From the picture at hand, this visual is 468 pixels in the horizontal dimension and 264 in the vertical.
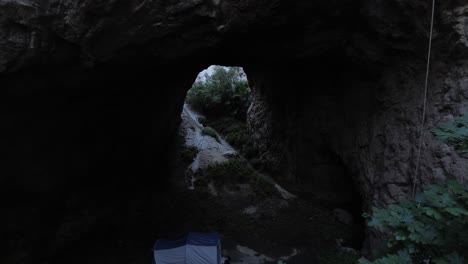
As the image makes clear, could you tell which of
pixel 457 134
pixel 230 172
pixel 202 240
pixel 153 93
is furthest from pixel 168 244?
pixel 457 134

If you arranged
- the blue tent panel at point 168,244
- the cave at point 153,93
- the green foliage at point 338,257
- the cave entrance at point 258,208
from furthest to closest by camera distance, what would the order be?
the cave entrance at point 258,208, the green foliage at point 338,257, the blue tent panel at point 168,244, the cave at point 153,93

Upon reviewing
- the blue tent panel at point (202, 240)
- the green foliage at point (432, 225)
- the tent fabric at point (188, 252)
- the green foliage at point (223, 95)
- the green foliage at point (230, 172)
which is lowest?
the tent fabric at point (188, 252)

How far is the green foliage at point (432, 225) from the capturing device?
3.90 m

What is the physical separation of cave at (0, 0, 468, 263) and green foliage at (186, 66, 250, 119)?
9.36 metres

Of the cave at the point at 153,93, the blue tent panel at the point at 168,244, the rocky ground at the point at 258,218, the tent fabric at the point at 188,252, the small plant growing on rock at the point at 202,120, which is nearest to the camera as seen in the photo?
the cave at the point at 153,93

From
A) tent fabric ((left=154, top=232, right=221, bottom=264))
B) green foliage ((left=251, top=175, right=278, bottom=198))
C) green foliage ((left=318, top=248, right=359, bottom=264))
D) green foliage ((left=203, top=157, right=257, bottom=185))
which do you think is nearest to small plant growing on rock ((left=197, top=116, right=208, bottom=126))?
green foliage ((left=203, top=157, right=257, bottom=185))

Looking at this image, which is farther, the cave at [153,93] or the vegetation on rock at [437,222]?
the cave at [153,93]

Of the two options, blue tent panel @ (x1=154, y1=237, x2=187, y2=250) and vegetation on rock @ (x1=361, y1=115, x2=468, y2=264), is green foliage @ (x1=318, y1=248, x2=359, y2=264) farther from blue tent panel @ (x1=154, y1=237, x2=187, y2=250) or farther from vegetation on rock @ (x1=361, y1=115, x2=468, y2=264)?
vegetation on rock @ (x1=361, y1=115, x2=468, y2=264)

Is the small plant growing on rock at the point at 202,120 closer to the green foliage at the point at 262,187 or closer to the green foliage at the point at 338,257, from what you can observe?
the green foliage at the point at 262,187

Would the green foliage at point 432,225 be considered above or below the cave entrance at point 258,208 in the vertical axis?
above

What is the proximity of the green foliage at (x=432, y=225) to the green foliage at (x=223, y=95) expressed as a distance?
60.7 feet

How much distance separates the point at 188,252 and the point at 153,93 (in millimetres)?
5490

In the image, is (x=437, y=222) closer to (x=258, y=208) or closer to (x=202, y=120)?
(x=258, y=208)

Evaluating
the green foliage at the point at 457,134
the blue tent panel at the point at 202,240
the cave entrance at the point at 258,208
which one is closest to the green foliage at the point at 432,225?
the green foliage at the point at 457,134
